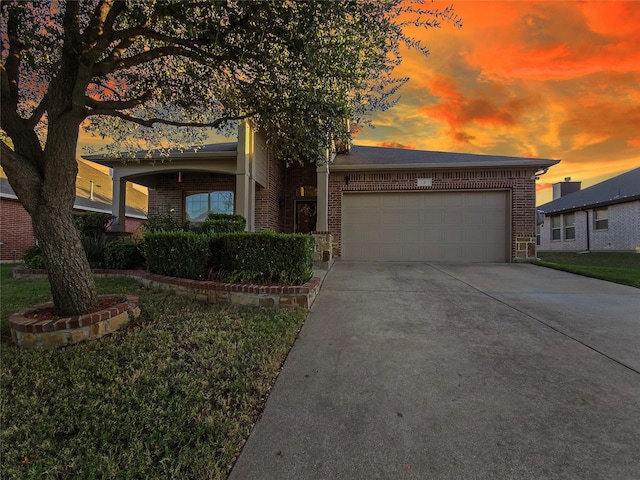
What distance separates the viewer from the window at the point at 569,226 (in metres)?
18.8

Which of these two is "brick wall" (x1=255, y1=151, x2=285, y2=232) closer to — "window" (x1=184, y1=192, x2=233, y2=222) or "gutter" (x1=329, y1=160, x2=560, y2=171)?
"window" (x1=184, y1=192, x2=233, y2=222)

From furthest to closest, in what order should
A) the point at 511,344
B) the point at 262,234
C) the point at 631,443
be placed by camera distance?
the point at 262,234 → the point at 511,344 → the point at 631,443

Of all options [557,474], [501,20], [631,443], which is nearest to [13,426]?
[557,474]

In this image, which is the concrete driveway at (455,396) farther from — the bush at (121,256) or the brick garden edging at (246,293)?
the bush at (121,256)

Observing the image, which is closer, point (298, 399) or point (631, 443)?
point (631, 443)

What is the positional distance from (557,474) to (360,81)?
14.5 ft

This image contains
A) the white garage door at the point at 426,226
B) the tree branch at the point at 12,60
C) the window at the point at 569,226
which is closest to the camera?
the tree branch at the point at 12,60

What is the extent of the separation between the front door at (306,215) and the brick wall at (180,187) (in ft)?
8.49

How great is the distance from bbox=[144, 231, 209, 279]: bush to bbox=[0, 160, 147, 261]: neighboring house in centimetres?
626

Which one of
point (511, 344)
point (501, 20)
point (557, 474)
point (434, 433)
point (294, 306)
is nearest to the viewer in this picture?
point (557, 474)

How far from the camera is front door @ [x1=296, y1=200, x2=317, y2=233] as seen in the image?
11.7 metres

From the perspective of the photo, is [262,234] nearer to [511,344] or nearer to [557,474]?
[511,344]

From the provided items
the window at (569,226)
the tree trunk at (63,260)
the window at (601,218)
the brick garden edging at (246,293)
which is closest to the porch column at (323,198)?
the brick garden edging at (246,293)

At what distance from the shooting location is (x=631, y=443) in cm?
181
